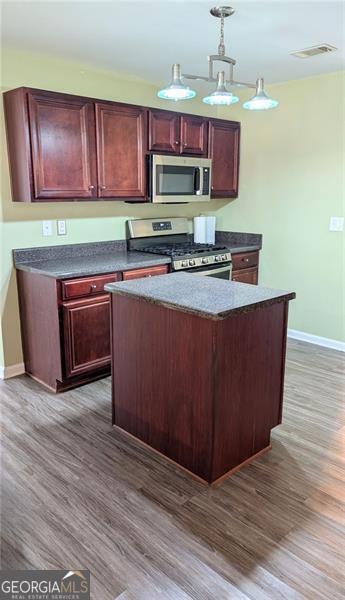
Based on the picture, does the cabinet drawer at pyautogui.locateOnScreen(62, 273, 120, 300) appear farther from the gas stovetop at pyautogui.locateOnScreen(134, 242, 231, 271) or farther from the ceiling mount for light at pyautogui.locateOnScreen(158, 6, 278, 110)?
the ceiling mount for light at pyautogui.locateOnScreen(158, 6, 278, 110)

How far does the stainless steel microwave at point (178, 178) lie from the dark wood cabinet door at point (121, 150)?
11cm

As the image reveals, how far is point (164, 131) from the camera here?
3.81 meters

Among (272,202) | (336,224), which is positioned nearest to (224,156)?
(272,202)

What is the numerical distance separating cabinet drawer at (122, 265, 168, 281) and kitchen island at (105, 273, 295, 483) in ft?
2.62

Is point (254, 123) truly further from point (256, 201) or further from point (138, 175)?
point (138, 175)

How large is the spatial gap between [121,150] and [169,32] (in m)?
0.99

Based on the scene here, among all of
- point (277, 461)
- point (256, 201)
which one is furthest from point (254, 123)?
point (277, 461)

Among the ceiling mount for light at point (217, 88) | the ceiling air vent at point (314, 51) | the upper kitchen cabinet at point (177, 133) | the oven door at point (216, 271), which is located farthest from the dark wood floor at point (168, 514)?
the ceiling air vent at point (314, 51)

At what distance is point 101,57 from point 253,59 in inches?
44.7

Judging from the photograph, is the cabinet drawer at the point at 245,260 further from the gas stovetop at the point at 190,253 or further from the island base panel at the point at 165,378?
the island base panel at the point at 165,378

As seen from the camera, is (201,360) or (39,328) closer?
(201,360)

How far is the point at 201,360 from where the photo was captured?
206cm

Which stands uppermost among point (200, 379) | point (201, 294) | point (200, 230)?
point (200, 230)

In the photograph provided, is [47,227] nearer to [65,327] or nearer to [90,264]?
[90,264]
